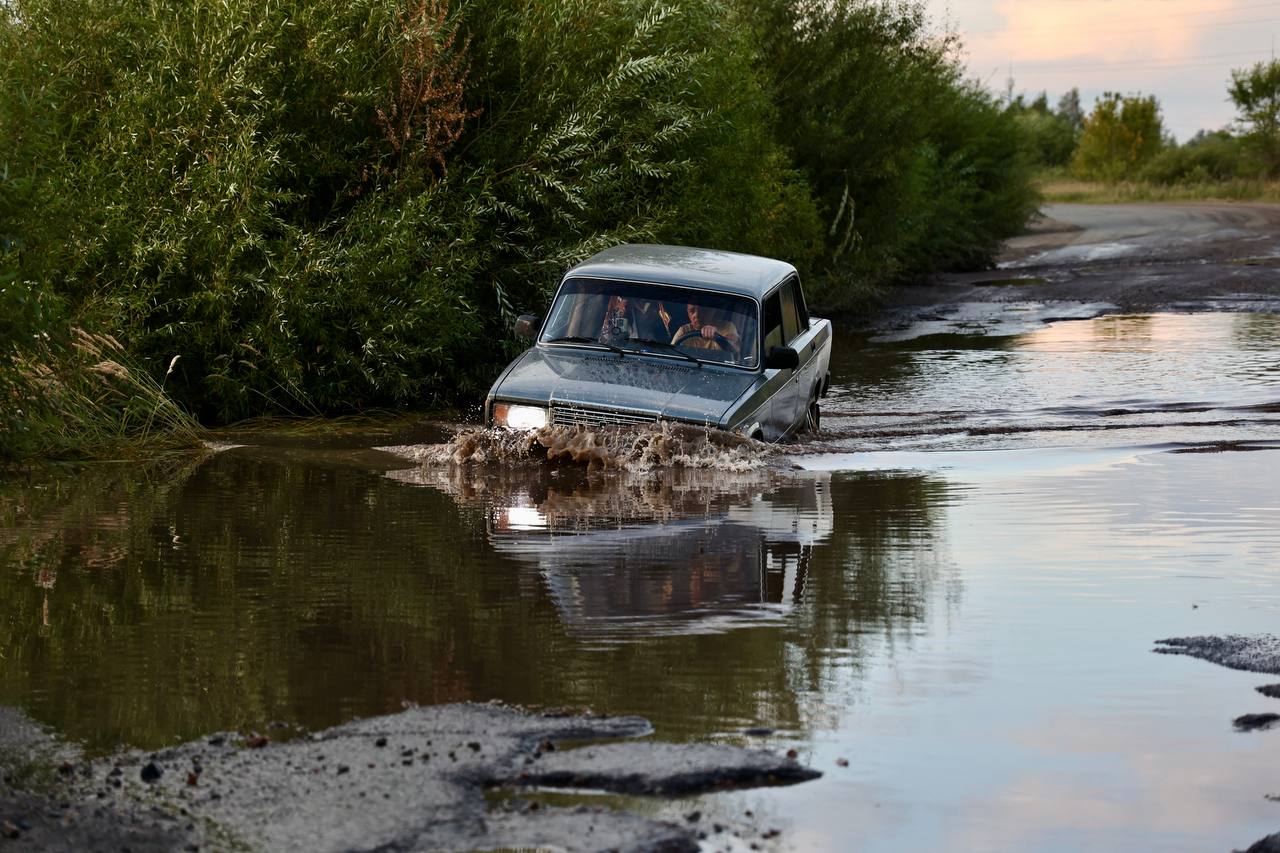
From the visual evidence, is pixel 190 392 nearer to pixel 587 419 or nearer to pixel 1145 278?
pixel 587 419

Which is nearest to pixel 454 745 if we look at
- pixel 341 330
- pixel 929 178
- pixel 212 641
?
pixel 212 641

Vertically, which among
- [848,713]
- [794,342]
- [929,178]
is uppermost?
[929,178]

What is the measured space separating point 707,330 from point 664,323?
0.32 m

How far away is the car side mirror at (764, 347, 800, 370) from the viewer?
1260 centimetres

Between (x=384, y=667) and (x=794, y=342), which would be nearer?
(x=384, y=667)

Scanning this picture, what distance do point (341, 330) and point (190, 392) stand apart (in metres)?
1.50

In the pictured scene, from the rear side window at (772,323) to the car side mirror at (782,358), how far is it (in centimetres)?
18

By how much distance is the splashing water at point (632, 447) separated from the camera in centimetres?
1197

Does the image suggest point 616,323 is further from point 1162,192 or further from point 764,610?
point 1162,192

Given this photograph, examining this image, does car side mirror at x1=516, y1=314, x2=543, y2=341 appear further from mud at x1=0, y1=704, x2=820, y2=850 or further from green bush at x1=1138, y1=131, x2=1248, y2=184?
green bush at x1=1138, y1=131, x2=1248, y2=184

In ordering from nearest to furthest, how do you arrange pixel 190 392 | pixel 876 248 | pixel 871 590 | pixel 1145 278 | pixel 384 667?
pixel 384 667, pixel 871 590, pixel 190 392, pixel 876 248, pixel 1145 278

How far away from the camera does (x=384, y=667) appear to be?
686 centimetres

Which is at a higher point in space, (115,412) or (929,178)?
(929,178)

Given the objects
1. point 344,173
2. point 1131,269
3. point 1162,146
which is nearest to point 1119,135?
point 1162,146
